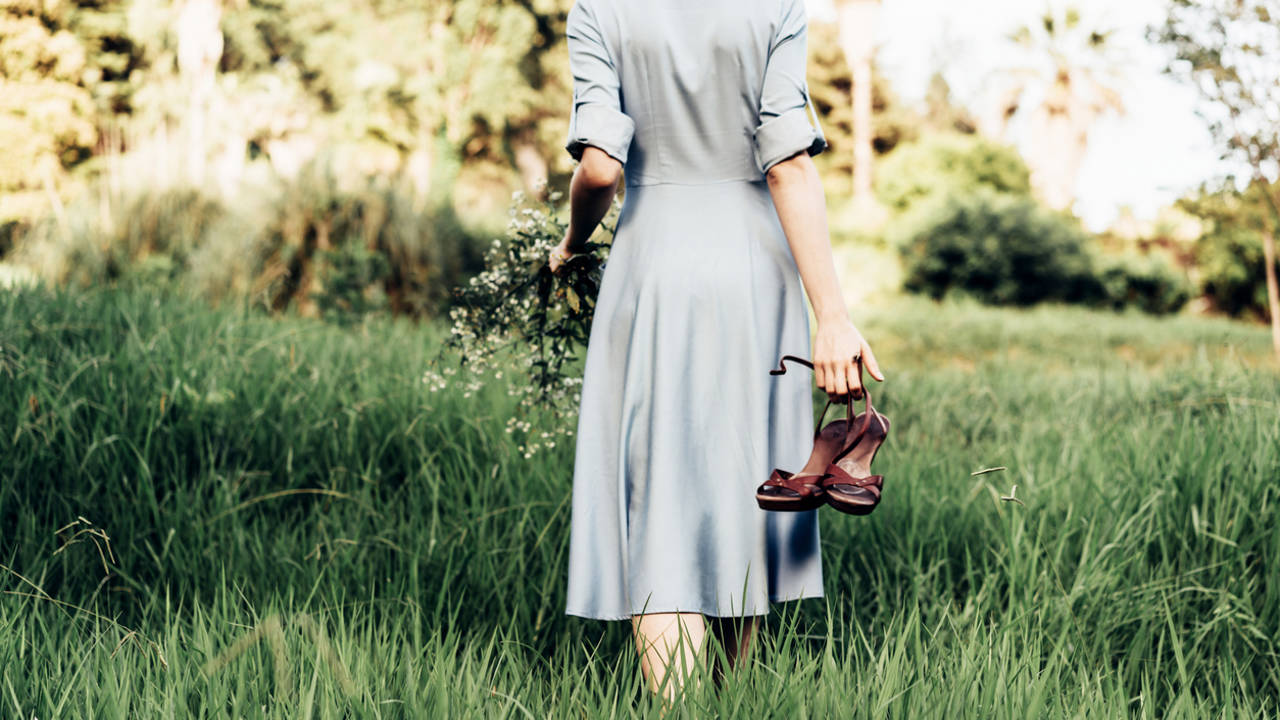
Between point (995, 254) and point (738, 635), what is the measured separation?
1847 centimetres

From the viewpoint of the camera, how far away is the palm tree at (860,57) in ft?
78.9

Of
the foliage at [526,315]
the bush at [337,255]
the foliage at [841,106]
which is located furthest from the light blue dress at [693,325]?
the foliage at [841,106]

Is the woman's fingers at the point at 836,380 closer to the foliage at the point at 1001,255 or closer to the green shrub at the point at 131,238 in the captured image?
the green shrub at the point at 131,238

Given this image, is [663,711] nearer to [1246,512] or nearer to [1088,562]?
[1088,562]

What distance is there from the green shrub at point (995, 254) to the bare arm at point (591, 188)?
17984mm

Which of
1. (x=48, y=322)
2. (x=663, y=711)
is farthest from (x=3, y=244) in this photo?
(x=663, y=711)

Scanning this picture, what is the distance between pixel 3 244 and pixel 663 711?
19.9 m

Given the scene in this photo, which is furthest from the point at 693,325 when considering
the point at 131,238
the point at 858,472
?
the point at 131,238

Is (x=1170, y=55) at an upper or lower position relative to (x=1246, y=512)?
upper

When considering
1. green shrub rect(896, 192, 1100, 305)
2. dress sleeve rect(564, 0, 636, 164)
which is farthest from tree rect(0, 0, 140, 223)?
dress sleeve rect(564, 0, 636, 164)

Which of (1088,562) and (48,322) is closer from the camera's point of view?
(1088,562)

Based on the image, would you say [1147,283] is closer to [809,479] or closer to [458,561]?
[458,561]

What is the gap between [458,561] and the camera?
269 cm

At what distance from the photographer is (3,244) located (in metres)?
17.1
